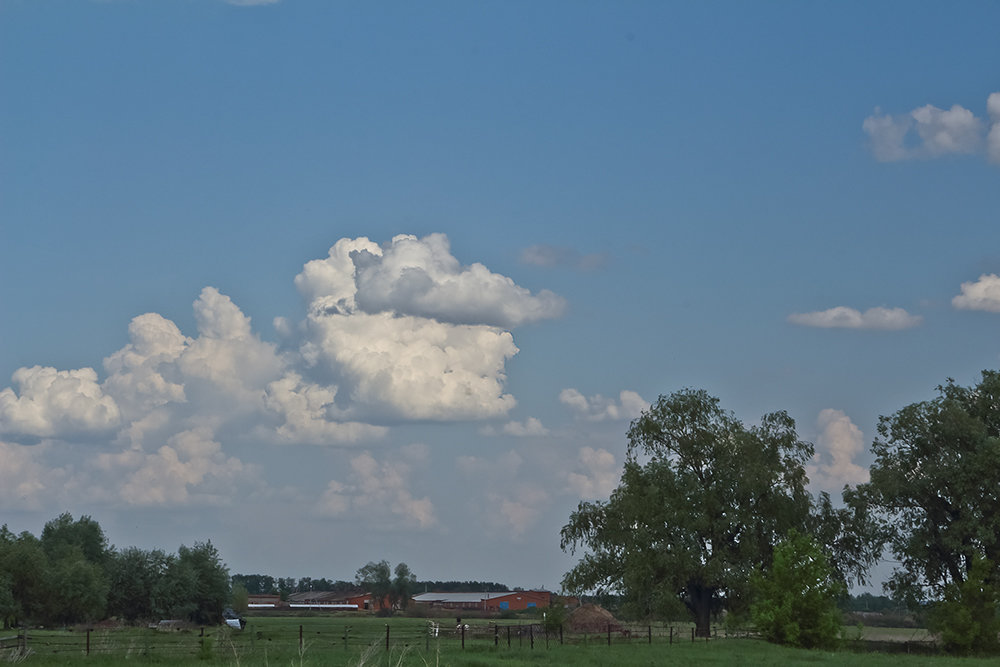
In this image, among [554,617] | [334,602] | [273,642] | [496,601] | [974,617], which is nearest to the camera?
[273,642]

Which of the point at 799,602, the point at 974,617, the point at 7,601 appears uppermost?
the point at 799,602

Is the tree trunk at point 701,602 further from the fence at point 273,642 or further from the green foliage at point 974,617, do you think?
the green foliage at point 974,617

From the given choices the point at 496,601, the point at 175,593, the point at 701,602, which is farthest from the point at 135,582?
the point at 496,601

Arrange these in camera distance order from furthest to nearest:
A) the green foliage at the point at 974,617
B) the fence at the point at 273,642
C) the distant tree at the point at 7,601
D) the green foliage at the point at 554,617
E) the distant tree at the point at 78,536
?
the distant tree at the point at 78,536 < the distant tree at the point at 7,601 < the green foliage at the point at 554,617 < the green foliage at the point at 974,617 < the fence at the point at 273,642

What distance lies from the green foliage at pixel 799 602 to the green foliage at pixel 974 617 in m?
6.89

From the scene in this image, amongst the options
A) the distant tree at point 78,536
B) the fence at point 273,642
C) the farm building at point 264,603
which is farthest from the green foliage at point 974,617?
the farm building at point 264,603

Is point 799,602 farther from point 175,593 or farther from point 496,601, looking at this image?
point 496,601

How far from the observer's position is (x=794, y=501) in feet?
221

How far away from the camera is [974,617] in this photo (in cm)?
5875

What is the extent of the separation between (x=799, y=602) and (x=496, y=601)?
112764 mm

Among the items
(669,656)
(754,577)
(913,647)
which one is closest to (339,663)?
(669,656)

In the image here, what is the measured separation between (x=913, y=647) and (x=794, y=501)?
1083cm

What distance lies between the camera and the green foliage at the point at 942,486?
61406 mm

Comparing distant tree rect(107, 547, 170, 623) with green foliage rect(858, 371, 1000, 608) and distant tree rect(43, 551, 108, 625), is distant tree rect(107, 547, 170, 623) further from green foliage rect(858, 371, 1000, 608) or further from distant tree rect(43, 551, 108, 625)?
green foliage rect(858, 371, 1000, 608)
